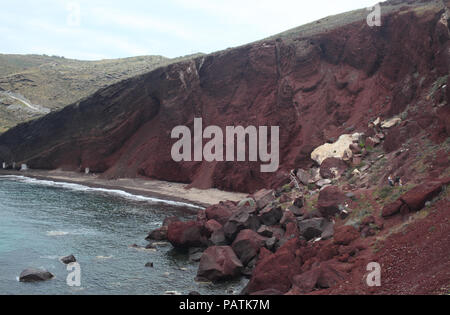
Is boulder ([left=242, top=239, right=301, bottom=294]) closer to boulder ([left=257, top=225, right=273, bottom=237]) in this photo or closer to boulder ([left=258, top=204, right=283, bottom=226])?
boulder ([left=257, top=225, right=273, bottom=237])

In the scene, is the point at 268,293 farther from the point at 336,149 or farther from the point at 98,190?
the point at 98,190

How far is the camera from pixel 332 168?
2953cm

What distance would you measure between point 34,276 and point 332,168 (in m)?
20.6

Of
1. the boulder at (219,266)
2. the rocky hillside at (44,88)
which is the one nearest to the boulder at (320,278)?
the boulder at (219,266)

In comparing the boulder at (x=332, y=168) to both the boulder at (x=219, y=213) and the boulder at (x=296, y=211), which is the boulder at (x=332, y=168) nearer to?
the boulder at (x=296, y=211)

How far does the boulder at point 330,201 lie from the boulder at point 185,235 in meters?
8.31

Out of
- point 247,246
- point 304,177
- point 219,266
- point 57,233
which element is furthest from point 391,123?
point 57,233

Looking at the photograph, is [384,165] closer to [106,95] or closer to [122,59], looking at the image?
[106,95]

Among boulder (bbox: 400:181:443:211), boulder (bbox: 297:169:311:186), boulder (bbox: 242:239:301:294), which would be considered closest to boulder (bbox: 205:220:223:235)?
boulder (bbox: 297:169:311:186)

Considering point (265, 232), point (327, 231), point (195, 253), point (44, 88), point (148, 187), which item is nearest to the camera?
point (327, 231)

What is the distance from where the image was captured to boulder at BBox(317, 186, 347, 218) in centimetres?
2264

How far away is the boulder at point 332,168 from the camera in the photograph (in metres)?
29.0

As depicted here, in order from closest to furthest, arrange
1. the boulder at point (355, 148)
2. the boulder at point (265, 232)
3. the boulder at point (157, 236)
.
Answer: the boulder at point (265, 232) → the boulder at point (157, 236) → the boulder at point (355, 148)
